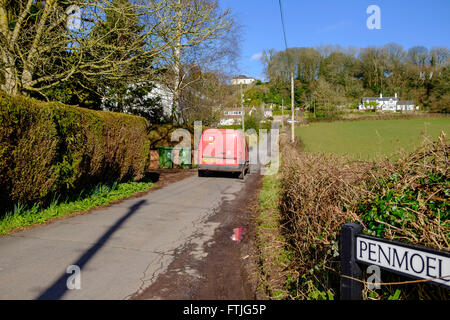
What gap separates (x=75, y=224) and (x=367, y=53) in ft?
227

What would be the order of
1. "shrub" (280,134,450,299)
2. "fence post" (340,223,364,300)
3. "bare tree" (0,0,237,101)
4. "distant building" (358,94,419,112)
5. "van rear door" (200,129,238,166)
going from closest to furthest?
"fence post" (340,223,364,300) → "shrub" (280,134,450,299) → "bare tree" (0,0,237,101) → "van rear door" (200,129,238,166) → "distant building" (358,94,419,112)

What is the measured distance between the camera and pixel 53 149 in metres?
6.36

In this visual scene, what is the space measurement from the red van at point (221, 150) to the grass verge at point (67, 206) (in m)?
3.57

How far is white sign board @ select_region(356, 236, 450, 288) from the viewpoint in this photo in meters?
1.43

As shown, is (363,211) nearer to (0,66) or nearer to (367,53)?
(0,66)

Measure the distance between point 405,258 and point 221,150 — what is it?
11448 millimetres

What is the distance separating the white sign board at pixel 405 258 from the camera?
143cm

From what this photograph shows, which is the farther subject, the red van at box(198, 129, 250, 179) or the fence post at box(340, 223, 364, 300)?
the red van at box(198, 129, 250, 179)

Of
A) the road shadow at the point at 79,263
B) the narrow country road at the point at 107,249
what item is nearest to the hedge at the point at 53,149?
the narrow country road at the point at 107,249

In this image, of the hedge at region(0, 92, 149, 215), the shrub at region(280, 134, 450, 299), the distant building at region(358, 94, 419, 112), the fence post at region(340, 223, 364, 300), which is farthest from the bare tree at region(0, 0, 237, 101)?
the distant building at region(358, 94, 419, 112)

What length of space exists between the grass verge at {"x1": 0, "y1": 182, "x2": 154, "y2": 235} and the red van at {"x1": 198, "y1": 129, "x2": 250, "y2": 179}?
357 cm

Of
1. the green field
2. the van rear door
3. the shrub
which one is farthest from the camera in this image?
the van rear door

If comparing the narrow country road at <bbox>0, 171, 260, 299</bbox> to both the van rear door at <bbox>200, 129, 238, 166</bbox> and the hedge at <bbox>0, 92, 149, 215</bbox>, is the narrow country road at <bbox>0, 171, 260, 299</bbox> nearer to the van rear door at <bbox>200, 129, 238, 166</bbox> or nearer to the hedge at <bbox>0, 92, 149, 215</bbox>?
the hedge at <bbox>0, 92, 149, 215</bbox>
